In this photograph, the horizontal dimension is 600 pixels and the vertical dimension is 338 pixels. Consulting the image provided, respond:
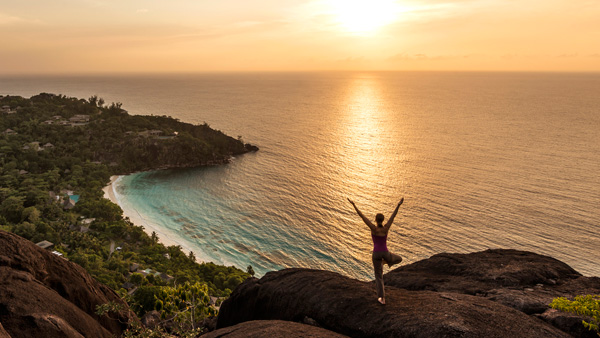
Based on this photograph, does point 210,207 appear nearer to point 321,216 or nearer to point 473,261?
point 321,216

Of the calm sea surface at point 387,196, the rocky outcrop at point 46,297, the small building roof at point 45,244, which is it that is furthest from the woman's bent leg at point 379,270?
the small building roof at point 45,244

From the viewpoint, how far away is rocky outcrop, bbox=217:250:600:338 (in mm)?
12016

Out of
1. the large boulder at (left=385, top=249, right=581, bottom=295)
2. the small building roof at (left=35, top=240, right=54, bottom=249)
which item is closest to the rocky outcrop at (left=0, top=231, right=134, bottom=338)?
the large boulder at (left=385, top=249, right=581, bottom=295)

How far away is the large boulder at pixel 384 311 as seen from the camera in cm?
1171

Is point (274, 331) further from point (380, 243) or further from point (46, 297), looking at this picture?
point (46, 297)

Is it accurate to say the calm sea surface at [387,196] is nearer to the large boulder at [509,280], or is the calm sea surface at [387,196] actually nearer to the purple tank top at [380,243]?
the large boulder at [509,280]

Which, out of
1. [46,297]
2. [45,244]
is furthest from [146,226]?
[46,297]

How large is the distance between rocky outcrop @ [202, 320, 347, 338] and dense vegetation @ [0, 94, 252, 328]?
55.3 ft

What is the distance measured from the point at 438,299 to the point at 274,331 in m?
6.77

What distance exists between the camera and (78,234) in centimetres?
5753

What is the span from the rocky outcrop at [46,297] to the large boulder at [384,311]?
8.55 meters

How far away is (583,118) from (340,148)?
119 metres

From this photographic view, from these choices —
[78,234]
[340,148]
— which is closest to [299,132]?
[340,148]

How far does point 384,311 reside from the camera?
42.6 ft
